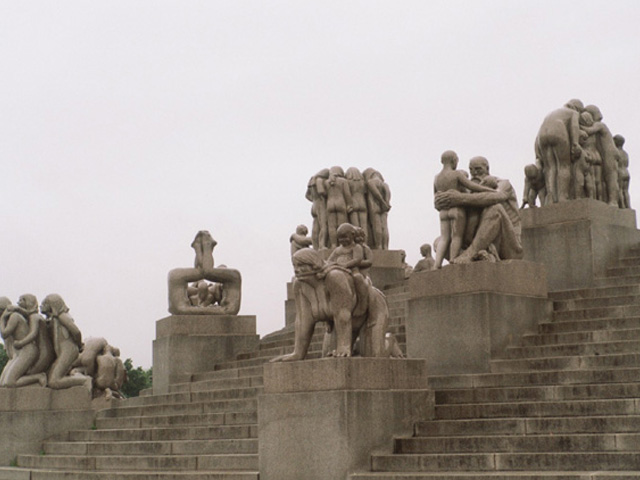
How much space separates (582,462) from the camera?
10883 millimetres

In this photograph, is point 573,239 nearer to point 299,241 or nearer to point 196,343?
point 196,343

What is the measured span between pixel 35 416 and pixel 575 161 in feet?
36.4

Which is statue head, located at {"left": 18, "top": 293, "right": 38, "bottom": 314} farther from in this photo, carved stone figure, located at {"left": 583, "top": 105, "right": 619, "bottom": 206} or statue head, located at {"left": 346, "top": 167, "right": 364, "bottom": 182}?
carved stone figure, located at {"left": 583, "top": 105, "right": 619, "bottom": 206}

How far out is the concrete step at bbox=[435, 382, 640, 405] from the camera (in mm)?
12297

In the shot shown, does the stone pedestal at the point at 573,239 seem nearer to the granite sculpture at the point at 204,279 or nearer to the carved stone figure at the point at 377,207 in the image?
the granite sculpture at the point at 204,279

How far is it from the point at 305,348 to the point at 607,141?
385 inches

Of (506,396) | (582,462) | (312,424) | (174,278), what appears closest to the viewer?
(582,462)

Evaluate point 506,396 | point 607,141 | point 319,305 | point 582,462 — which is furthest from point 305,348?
point 607,141

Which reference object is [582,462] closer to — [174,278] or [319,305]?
[319,305]

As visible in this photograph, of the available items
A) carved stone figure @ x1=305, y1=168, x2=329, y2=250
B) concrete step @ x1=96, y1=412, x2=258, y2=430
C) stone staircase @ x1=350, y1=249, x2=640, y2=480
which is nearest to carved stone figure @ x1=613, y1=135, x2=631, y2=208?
Answer: stone staircase @ x1=350, y1=249, x2=640, y2=480

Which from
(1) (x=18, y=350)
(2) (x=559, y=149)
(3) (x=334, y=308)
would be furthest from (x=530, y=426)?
(1) (x=18, y=350)

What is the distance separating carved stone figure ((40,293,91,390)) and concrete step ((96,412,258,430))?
3.69 feet

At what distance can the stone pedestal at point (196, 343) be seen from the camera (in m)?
21.3

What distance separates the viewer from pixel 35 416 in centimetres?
1942
